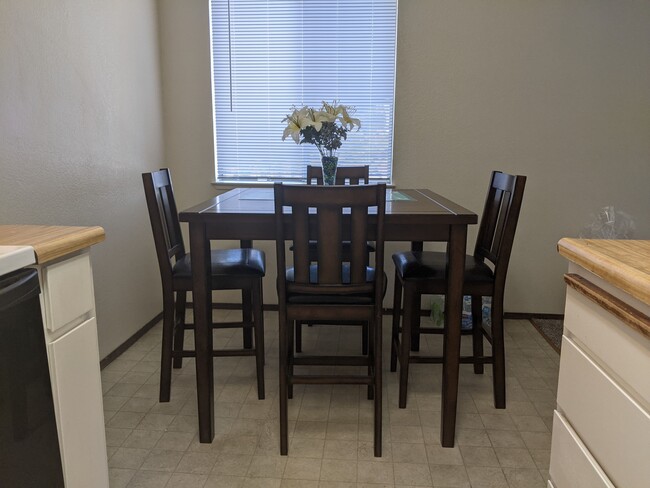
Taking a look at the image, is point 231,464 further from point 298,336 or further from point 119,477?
point 298,336

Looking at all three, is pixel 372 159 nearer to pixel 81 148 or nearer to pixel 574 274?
pixel 81 148

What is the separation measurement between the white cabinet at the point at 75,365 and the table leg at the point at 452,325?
1.23 metres

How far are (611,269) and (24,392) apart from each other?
118cm

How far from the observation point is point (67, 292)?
1.22 metres

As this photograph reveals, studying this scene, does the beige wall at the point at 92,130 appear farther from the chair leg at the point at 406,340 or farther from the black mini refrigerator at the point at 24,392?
the chair leg at the point at 406,340

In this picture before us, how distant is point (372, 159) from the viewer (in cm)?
341

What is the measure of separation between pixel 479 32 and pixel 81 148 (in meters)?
2.47

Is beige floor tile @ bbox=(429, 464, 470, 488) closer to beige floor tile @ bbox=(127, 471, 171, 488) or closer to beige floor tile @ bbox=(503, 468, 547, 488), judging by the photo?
beige floor tile @ bbox=(503, 468, 547, 488)

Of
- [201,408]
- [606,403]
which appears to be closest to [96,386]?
[201,408]

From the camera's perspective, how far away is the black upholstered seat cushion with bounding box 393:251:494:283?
7.13ft

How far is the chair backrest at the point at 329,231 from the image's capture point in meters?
1.67

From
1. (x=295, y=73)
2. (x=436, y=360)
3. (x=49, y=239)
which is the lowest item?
(x=436, y=360)

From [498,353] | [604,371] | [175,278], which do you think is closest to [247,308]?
[175,278]

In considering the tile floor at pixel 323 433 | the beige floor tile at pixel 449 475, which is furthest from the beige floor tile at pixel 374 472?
the beige floor tile at pixel 449 475
